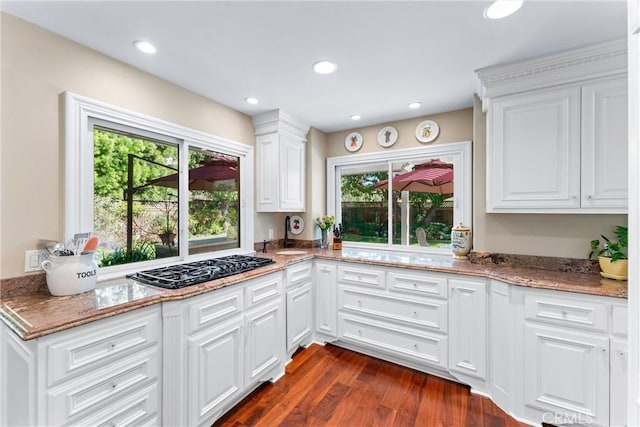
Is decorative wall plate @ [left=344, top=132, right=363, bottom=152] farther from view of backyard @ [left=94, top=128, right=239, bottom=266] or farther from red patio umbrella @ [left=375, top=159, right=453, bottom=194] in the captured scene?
view of backyard @ [left=94, top=128, right=239, bottom=266]

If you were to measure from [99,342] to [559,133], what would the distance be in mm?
3013

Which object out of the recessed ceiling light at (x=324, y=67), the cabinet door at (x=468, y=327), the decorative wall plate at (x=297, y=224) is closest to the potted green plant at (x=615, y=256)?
the cabinet door at (x=468, y=327)

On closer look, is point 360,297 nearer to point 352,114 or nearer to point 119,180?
point 352,114

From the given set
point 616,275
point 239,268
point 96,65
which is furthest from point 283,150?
point 616,275

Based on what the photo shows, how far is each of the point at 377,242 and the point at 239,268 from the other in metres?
1.84

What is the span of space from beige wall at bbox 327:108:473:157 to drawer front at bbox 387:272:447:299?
4.84 ft

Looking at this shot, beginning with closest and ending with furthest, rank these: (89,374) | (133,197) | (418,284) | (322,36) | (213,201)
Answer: (89,374) → (322,36) → (133,197) → (418,284) → (213,201)

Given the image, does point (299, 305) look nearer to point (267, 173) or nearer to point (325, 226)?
point (325, 226)

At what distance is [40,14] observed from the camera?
4.70 ft

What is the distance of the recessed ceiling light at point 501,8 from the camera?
4.45 ft

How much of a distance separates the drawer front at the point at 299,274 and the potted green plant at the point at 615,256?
2.22 m

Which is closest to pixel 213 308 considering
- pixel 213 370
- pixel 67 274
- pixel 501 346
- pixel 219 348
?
pixel 219 348

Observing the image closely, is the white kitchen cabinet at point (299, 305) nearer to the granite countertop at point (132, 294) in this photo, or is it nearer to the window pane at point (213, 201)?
the granite countertop at point (132, 294)

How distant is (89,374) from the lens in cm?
124
